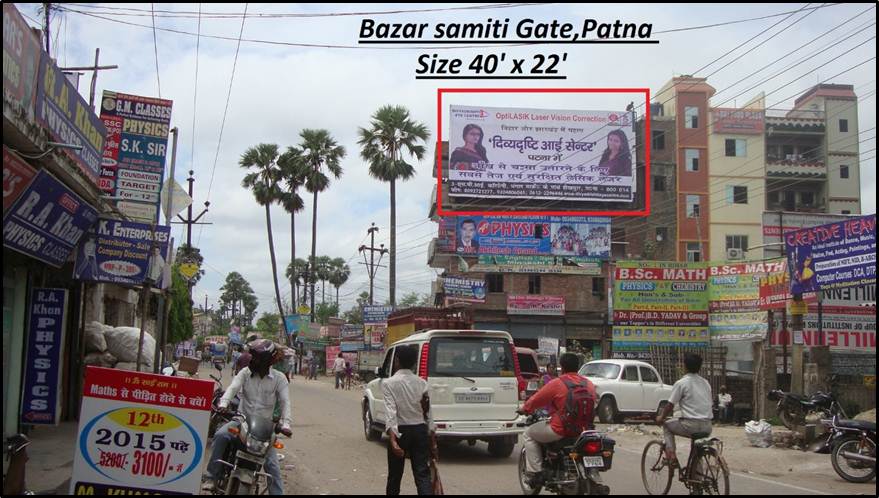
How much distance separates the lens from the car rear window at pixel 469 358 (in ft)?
38.8

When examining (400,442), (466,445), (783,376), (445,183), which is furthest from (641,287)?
(445,183)

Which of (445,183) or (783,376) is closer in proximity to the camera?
(783,376)

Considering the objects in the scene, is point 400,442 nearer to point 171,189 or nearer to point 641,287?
point 171,189

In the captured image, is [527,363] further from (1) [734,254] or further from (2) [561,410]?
(1) [734,254]

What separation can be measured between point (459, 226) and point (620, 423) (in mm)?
27042

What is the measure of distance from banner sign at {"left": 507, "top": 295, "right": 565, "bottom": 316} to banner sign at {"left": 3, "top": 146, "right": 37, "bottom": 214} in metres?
36.3

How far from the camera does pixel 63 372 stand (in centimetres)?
1448

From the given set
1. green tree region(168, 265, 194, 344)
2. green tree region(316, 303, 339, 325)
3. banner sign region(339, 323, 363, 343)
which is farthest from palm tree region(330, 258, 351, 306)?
green tree region(168, 265, 194, 344)

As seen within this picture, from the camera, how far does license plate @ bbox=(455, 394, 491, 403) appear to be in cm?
1168

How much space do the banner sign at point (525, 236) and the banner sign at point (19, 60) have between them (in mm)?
36829

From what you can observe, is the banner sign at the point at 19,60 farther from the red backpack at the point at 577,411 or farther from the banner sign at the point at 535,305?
the banner sign at the point at 535,305

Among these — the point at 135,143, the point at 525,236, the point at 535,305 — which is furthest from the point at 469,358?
the point at 525,236

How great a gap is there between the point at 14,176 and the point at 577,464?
7.02m

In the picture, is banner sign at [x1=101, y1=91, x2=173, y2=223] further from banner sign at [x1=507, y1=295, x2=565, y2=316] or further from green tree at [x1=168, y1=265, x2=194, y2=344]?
banner sign at [x1=507, y1=295, x2=565, y2=316]
